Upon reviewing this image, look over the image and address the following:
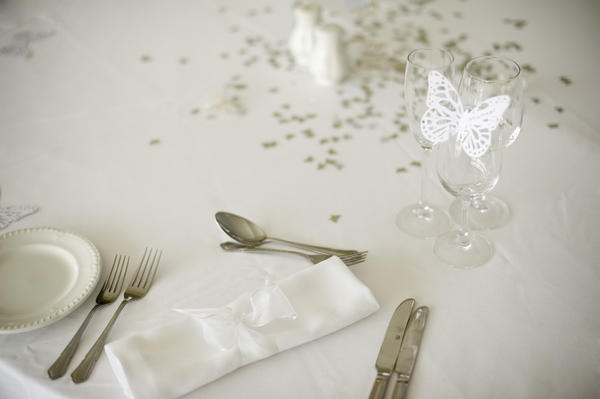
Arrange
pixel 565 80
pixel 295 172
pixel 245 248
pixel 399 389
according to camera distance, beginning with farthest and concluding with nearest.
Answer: pixel 565 80
pixel 295 172
pixel 245 248
pixel 399 389

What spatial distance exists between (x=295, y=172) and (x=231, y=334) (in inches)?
20.6

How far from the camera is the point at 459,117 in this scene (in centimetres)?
84

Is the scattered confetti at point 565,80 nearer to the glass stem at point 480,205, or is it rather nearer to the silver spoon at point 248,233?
the glass stem at point 480,205

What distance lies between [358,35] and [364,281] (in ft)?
3.50

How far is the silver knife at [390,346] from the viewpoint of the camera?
30.3 inches

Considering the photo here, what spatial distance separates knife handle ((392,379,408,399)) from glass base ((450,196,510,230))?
0.41 meters

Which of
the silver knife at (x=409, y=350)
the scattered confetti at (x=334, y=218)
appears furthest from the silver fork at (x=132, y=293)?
the silver knife at (x=409, y=350)

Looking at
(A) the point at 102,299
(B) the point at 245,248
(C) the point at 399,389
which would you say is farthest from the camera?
(B) the point at 245,248

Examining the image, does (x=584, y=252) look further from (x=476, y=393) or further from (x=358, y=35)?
(x=358, y=35)

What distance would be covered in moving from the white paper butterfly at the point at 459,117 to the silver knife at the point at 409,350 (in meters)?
0.29

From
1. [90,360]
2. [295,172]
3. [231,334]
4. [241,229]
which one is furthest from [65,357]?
[295,172]

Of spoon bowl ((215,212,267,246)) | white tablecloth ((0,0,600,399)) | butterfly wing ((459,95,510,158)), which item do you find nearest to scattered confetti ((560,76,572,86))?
white tablecloth ((0,0,600,399))

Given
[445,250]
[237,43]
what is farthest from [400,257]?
[237,43]

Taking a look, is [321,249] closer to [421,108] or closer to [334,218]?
[334,218]
